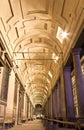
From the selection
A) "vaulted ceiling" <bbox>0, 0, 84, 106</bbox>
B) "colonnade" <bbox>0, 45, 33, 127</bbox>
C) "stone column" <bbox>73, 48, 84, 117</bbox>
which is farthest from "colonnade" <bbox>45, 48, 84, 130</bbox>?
"colonnade" <bbox>0, 45, 33, 127</bbox>

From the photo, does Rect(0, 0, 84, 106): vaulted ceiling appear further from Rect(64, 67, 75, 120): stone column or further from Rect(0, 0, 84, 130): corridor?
Rect(64, 67, 75, 120): stone column

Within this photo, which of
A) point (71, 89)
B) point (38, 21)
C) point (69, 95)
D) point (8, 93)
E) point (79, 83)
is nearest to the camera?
point (79, 83)

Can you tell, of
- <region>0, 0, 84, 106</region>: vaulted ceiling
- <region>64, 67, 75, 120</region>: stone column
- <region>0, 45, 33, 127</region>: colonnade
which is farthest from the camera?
<region>64, 67, 75, 120</region>: stone column

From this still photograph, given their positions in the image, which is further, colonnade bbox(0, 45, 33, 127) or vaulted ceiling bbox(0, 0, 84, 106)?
colonnade bbox(0, 45, 33, 127)

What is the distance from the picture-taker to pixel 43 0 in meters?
7.64

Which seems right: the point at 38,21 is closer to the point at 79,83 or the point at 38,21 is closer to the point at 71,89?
the point at 71,89

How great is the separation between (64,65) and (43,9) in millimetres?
3564

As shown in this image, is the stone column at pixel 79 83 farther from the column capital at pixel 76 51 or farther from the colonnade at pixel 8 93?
the colonnade at pixel 8 93

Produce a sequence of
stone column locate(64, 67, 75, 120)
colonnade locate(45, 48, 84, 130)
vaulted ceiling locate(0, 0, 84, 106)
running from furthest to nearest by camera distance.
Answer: stone column locate(64, 67, 75, 120)
vaulted ceiling locate(0, 0, 84, 106)
colonnade locate(45, 48, 84, 130)

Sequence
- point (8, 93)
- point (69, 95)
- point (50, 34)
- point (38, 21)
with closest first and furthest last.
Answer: point (69, 95) → point (38, 21) → point (8, 93) → point (50, 34)

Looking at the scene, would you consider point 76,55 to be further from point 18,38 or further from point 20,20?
point 18,38

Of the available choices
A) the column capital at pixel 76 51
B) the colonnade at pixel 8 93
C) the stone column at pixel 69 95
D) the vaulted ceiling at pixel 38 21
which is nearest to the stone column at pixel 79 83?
the column capital at pixel 76 51

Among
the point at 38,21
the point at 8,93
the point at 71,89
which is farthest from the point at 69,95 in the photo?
the point at 38,21

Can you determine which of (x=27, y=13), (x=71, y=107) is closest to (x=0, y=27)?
(x=27, y=13)
